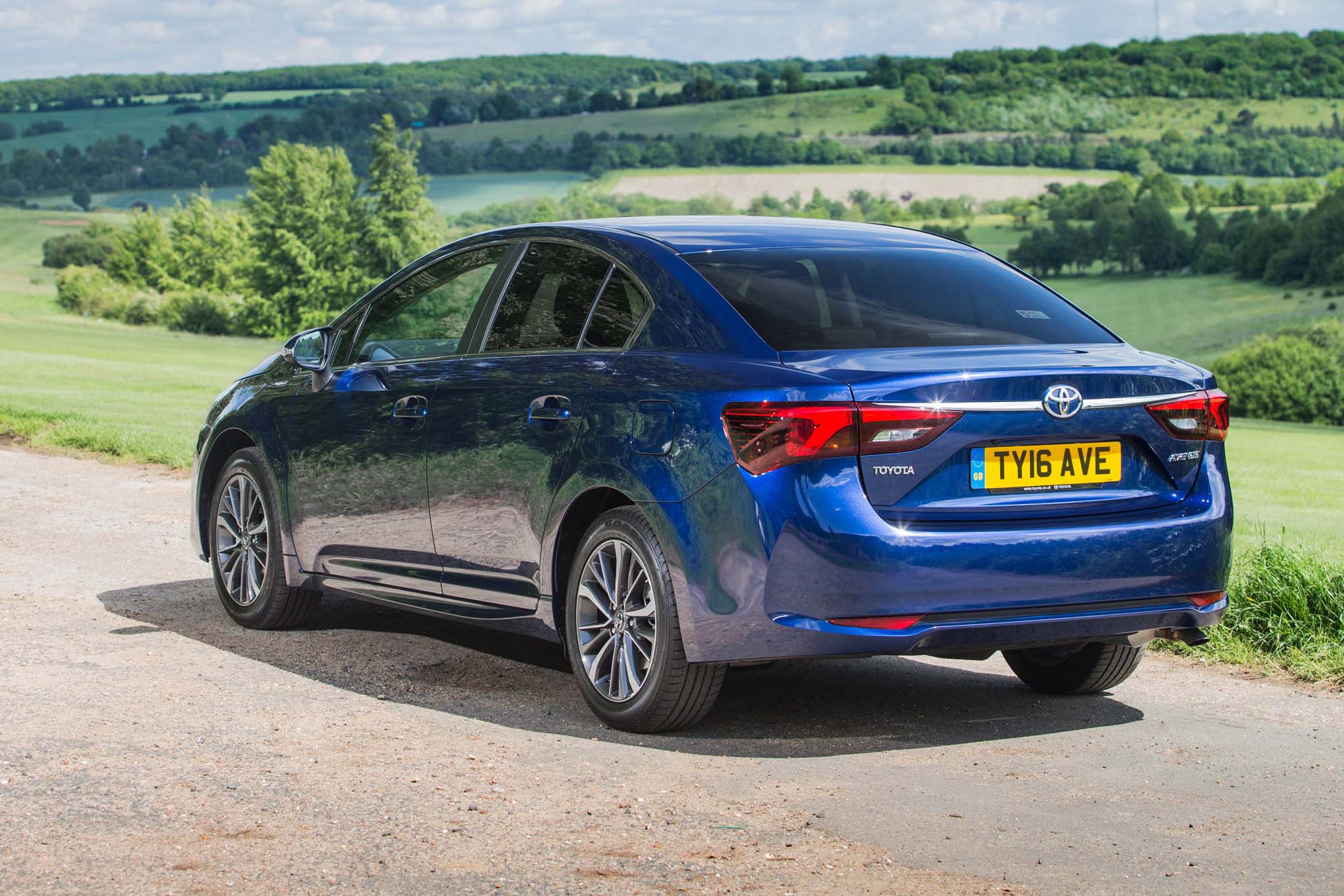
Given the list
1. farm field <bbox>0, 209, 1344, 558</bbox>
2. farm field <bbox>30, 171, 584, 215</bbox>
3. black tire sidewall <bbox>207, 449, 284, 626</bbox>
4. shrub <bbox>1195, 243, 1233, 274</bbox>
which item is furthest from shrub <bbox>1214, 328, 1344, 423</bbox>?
black tire sidewall <bbox>207, 449, 284, 626</bbox>

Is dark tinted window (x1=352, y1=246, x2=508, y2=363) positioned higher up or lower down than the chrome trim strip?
higher up

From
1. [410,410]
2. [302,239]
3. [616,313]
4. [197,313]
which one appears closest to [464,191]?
[302,239]

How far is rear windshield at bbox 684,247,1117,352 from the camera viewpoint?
5281 mm

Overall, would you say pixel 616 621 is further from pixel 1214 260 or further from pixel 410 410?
pixel 1214 260

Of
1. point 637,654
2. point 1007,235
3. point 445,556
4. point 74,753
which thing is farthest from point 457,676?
point 1007,235

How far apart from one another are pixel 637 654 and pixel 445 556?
1077 mm

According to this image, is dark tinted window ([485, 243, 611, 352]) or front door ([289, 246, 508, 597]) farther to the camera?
front door ([289, 246, 508, 597])

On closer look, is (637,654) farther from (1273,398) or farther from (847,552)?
(1273,398)

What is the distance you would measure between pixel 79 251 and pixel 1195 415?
155m

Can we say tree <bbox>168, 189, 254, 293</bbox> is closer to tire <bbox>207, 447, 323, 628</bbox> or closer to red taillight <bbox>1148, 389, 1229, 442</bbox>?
tire <bbox>207, 447, 323, 628</bbox>

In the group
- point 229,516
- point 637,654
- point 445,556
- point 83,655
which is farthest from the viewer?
point 229,516

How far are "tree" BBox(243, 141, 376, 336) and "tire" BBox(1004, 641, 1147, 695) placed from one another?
4104 inches

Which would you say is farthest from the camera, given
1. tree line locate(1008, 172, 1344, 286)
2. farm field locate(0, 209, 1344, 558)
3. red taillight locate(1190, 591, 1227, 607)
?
tree line locate(1008, 172, 1344, 286)

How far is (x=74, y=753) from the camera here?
196 inches
